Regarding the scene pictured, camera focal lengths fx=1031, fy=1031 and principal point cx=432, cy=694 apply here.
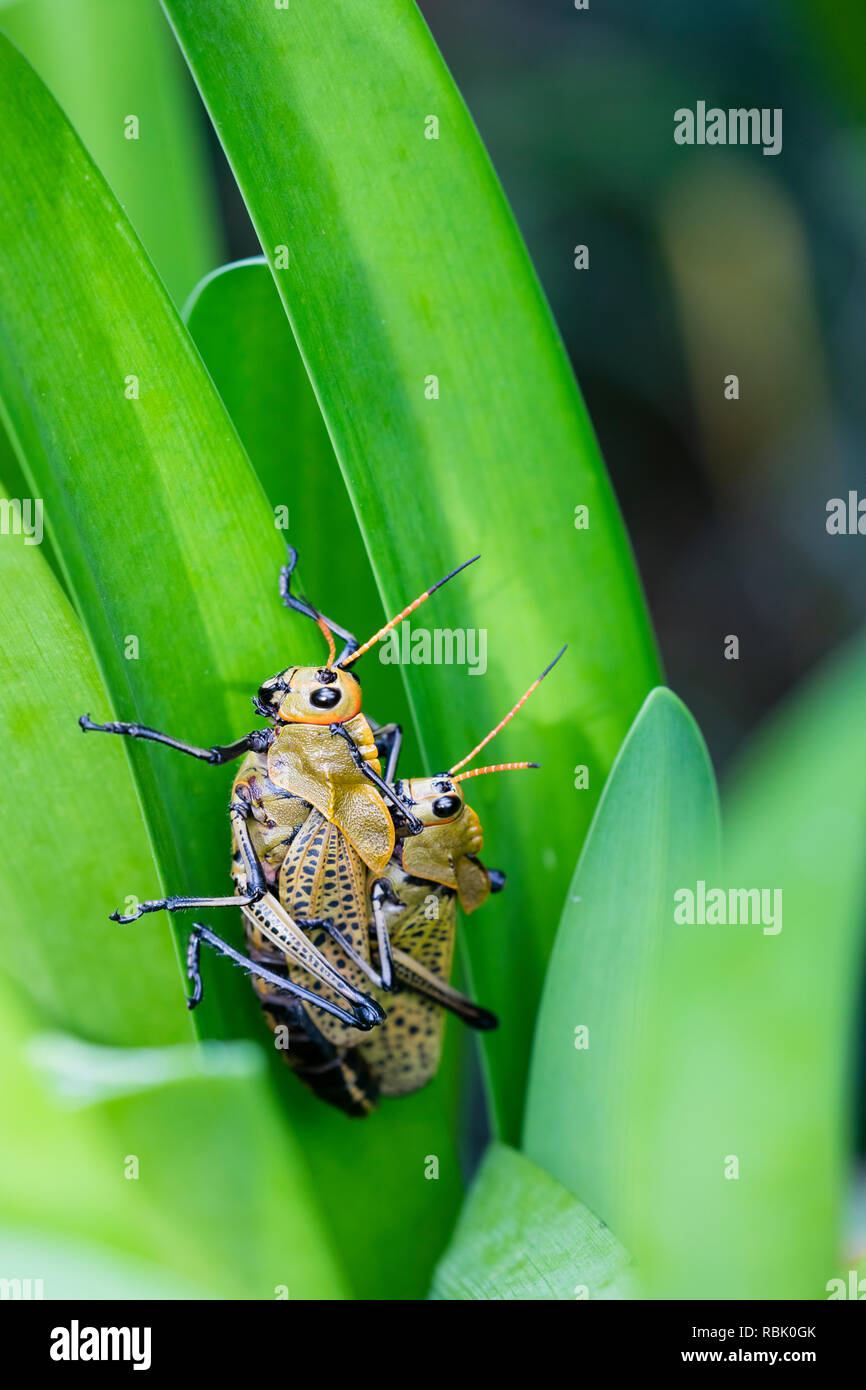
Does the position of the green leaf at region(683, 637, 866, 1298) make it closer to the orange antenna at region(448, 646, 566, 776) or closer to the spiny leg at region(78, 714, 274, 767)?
the orange antenna at region(448, 646, 566, 776)

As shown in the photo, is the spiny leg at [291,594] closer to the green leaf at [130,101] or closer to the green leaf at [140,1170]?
the green leaf at [140,1170]

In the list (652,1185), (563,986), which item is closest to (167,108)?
(563,986)

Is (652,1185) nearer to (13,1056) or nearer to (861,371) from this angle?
(13,1056)

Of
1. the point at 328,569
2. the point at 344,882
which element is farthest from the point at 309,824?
the point at 328,569

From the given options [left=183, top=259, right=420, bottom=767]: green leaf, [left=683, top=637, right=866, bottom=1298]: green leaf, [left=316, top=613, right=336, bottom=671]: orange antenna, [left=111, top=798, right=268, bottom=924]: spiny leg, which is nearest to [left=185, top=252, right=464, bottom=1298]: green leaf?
[left=183, top=259, right=420, bottom=767]: green leaf

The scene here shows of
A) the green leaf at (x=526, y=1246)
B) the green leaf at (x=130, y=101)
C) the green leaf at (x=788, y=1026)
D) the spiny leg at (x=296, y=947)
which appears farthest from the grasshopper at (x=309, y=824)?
the green leaf at (x=130, y=101)

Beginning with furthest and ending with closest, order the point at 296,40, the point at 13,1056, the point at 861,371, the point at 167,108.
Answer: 1. the point at 861,371
2. the point at 167,108
3. the point at 296,40
4. the point at 13,1056

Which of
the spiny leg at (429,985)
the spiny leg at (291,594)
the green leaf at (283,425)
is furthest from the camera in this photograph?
the spiny leg at (429,985)
